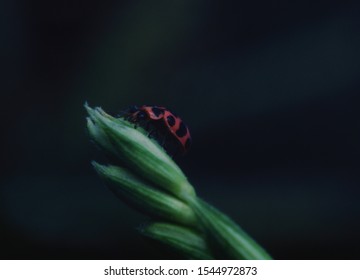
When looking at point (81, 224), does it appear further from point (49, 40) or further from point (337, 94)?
point (337, 94)

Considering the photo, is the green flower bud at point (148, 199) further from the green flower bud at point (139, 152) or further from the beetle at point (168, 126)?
→ the beetle at point (168, 126)

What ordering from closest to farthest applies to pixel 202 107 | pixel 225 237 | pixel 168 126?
pixel 225 237, pixel 168 126, pixel 202 107

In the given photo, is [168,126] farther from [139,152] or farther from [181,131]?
[139,152]

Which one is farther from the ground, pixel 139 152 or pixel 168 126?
pixel 168 126

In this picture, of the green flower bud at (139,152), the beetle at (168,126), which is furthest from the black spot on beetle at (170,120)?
the green flower bud at (139,152)

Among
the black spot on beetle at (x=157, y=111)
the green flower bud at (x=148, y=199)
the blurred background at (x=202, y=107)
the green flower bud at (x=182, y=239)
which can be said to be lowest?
the green flower bud at (x=182, y=239)

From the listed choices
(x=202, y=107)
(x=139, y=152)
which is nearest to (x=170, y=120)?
(x=139, y=152)

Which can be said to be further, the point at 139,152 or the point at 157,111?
the point at 157,111

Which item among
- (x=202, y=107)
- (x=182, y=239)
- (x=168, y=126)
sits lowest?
(x=182, y=239)

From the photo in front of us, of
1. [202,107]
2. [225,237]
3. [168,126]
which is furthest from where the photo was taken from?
[202,107]
